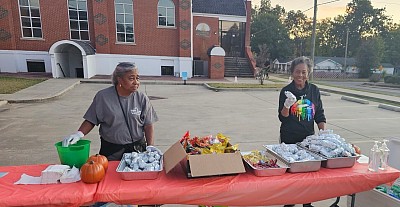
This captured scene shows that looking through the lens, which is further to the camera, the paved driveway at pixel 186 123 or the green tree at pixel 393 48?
the green tree at pixel 393 48

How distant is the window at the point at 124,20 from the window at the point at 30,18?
570 centimetres

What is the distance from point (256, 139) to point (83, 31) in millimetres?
18606

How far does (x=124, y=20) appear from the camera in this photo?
19.8 metres

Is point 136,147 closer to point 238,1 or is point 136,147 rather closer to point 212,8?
point 212,8

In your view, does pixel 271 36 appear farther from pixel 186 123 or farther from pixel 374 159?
pixel 374 159

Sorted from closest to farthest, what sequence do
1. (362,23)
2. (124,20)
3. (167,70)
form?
(124,20) → (167,70) → (362,23)

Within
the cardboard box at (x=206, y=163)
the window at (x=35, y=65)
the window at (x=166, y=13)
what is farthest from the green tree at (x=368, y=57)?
the cardboard box at (x=206, y=163)

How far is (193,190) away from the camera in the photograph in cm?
173

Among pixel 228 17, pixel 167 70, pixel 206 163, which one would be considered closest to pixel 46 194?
pixel 206 163

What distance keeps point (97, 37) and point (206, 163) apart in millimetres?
20006

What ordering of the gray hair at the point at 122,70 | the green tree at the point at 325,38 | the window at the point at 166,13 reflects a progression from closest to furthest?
the gray hair at the point at 122,70
the window at the point at 166,13
the green tree at the point at 325,38

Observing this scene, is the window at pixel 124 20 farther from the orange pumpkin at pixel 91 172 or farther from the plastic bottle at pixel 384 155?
the plastic bottle at pixel 384 155

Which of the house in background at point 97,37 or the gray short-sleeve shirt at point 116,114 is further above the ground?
the house in background at point 97,37

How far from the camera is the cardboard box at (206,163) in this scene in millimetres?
1798
